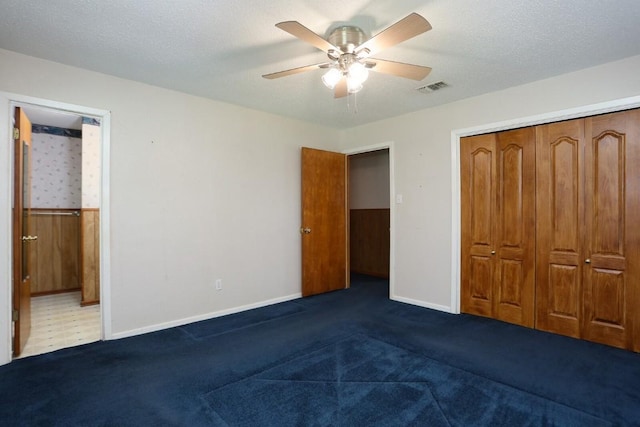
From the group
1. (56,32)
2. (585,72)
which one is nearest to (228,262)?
(56,32)

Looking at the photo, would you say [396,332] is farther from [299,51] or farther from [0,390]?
[0,390]

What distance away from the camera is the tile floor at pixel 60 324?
3.01 metres

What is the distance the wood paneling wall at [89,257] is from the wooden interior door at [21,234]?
1.22 meters

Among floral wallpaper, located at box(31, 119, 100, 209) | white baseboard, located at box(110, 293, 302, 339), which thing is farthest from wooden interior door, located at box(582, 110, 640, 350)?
floral wallpaper, located at box(31, 119, 100, 209)

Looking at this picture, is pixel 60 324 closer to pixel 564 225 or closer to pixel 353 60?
pixel 353 60

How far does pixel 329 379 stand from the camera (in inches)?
92.5

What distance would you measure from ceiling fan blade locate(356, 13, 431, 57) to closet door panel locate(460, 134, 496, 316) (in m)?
2.15

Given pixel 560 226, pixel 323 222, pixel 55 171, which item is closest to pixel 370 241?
pixel 323 222

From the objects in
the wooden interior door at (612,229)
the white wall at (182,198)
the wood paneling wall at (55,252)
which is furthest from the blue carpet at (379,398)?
the wood paneling wall at (55,252)

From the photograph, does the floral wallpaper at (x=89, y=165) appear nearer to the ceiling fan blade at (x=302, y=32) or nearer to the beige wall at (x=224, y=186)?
the beige wall at (x=224, y=186)

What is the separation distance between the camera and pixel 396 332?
327cm

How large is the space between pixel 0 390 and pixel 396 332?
3056mm

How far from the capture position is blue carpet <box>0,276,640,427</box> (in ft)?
6.36

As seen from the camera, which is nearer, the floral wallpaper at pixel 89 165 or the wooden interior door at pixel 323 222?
the floral wallpaper at pixel 89 165
